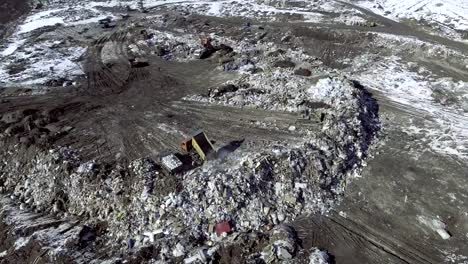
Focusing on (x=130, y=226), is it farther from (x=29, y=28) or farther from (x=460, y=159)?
(x=29, y=28)

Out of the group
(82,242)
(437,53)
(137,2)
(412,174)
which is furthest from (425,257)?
(137,2)

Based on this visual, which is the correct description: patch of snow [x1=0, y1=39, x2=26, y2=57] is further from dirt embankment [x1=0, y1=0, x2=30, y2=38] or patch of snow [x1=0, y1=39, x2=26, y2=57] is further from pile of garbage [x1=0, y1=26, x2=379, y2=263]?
pile of garbage [x1=0, y1=26, x2=379, y2=263]

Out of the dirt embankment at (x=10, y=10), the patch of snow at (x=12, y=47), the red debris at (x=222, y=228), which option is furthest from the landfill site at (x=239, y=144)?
the dirt embankment at (x=10, y=10)

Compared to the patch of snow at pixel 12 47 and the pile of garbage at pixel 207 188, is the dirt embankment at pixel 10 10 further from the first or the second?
the pile of garbage at pixel 207 188

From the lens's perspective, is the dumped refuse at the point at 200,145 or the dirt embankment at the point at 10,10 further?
the dirt embankment at the point at 10,10

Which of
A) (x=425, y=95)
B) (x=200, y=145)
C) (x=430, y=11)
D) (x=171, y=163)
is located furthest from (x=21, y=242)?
(x=430, y=11)

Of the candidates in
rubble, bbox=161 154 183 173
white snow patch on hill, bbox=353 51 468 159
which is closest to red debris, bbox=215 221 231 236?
rubble, bbox=161 154 183 173

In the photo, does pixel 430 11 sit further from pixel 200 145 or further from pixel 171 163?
pixel 171 163
